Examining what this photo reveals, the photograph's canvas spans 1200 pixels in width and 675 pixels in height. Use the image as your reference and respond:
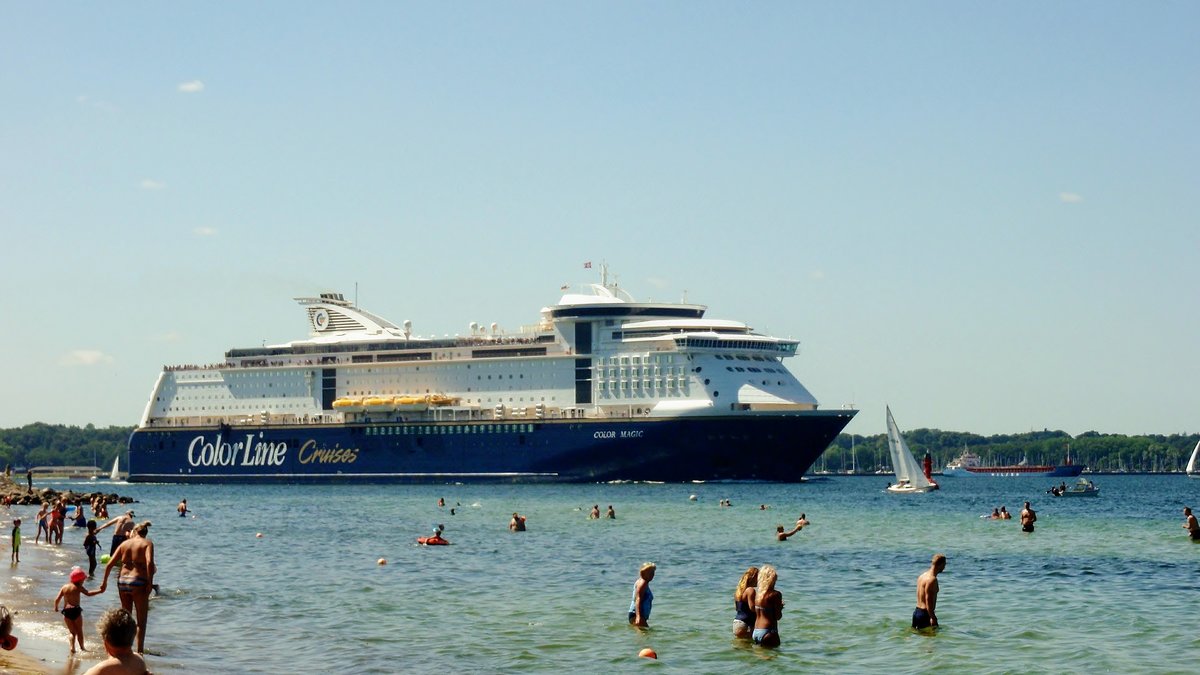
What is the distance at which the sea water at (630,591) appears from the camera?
22.3 metres

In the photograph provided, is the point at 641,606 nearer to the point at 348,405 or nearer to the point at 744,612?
the point at 744,612

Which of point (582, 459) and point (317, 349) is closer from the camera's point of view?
point (582, 459)

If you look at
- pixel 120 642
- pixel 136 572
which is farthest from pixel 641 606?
pixel 120 642

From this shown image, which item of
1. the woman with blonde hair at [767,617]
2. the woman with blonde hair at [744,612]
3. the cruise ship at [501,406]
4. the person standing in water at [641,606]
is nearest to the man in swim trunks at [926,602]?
the woman with blonde hair at [767,617]

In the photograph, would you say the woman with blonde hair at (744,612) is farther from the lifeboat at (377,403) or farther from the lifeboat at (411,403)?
the lifeboat at (377,403)

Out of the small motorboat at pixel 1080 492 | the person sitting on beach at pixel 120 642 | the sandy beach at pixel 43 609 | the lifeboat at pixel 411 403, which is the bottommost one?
the sandy beach at pixel 43 609

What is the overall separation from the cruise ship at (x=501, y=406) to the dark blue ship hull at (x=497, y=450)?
0.30 feet

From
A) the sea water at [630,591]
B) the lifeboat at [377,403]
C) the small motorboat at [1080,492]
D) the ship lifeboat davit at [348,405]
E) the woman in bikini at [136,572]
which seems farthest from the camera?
the ship lifeboat davit at [348,405]

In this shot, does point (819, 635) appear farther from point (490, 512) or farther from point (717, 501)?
point (717, 501)

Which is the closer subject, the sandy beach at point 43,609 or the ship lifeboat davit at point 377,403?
the sandy beach at point 43,609

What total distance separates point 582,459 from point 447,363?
13.8 metres

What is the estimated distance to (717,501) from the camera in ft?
220

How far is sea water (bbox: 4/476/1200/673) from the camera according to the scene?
73.3 feet

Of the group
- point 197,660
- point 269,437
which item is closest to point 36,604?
point 197,660
